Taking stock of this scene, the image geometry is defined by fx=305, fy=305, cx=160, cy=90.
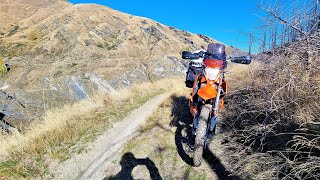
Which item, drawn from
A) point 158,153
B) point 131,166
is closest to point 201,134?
point 158,153

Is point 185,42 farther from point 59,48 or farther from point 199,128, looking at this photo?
point 199,128

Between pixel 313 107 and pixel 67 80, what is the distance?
1553 inches

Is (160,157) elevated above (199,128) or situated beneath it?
situated beneath

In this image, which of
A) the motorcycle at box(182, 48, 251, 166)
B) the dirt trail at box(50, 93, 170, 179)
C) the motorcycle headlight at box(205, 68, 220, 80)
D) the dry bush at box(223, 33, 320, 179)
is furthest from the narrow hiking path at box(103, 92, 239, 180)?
the motorcycle headlight at box(205, 68, 220, 80)

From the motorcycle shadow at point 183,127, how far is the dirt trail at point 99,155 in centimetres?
83

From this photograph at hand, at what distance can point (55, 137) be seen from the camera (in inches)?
241

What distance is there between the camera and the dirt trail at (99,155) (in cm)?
477

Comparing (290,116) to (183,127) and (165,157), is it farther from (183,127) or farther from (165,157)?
(183,127)

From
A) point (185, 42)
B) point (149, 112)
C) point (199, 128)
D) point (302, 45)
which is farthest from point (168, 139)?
point (185, 42)

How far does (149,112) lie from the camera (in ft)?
26.5

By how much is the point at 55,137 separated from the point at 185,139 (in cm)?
261

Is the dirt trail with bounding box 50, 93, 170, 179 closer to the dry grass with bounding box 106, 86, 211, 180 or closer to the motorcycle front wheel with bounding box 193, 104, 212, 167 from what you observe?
the dry grass with bounding box 106, 86, 211, 180

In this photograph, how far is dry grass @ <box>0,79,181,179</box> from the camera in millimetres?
4934

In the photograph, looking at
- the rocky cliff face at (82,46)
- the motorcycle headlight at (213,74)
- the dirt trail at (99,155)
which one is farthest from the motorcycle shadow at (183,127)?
the rocky cliff face at (82,46)
